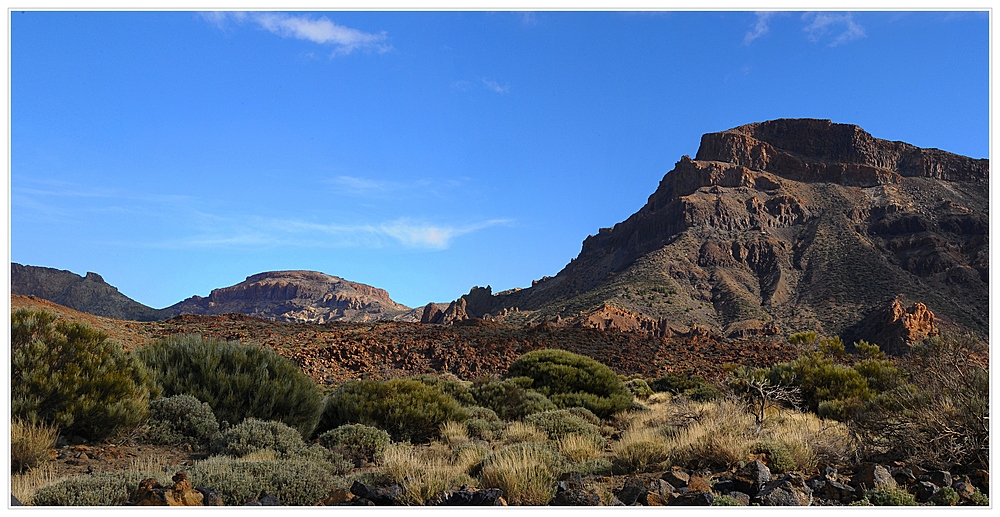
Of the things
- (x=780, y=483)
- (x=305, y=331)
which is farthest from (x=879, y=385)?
(x=305, y=331)

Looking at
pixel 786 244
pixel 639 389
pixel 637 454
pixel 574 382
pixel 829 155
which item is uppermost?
pixel 829 155

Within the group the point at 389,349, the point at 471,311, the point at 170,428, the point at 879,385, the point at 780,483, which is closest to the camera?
the point at 780,483

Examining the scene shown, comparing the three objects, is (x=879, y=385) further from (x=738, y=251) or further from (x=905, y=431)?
(x=738, y=251)

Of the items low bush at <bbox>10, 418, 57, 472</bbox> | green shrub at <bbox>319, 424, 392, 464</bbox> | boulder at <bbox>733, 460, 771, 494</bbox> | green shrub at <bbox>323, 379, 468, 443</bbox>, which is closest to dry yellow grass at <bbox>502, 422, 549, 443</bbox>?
green shrub at <bbox>323, 379, 468, 443</bbox>

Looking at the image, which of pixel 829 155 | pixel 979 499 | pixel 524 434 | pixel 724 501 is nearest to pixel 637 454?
pixel 724 501

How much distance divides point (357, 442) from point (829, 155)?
449 ft

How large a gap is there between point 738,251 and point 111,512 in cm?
8873

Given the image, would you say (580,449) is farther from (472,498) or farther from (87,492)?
(87,492)

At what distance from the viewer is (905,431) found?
698 cm

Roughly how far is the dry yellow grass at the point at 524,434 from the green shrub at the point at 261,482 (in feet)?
14.2

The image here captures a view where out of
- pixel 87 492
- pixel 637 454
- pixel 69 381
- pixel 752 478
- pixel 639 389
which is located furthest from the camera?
pixel 639 389

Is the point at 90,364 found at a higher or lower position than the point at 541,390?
higher

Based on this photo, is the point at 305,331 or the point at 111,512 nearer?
the point at 111,512

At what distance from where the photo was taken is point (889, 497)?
208 inches
